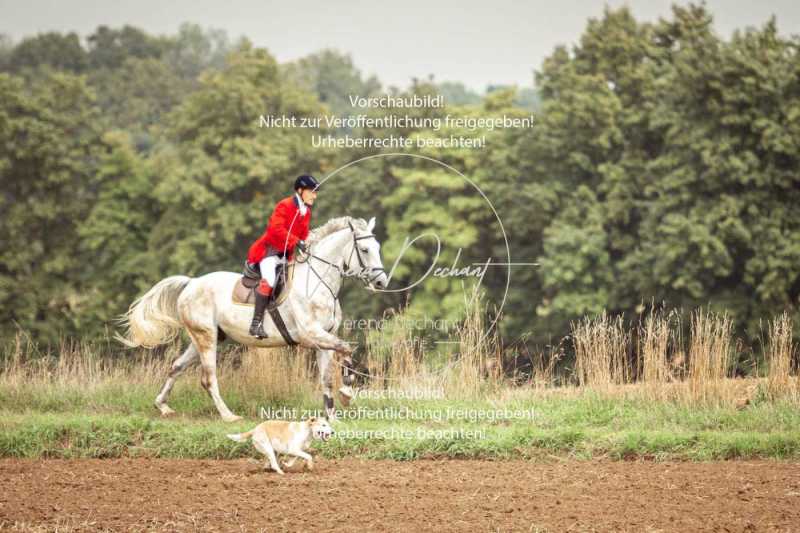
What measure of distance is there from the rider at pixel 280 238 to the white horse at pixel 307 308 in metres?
0.20

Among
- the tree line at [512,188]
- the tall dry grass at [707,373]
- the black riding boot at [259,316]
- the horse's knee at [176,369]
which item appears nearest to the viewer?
the black riding boot at [259,316]

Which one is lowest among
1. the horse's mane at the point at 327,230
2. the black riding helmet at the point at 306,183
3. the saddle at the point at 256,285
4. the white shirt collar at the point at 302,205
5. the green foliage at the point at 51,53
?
the saddle at the point at 256,285

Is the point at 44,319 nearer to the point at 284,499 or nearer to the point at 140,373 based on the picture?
the point at 140,373

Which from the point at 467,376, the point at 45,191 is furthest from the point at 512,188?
the point at 467,376

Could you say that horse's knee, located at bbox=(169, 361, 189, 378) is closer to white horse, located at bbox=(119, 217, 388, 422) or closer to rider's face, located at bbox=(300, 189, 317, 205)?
white horse, located at bbox=(119, 217, 388, 422)

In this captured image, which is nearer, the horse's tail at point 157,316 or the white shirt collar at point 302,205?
the white shirt collar at point 302,205

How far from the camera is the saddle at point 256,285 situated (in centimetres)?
1222

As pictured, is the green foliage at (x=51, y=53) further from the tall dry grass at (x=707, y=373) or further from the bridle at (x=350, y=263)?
the tall dry grass at (x=707, y=373)

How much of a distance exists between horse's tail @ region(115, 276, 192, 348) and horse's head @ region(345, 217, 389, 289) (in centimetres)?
260

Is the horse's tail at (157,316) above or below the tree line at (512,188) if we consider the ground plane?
below

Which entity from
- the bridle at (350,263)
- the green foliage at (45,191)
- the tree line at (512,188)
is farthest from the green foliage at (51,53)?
the bridle at (350,263)

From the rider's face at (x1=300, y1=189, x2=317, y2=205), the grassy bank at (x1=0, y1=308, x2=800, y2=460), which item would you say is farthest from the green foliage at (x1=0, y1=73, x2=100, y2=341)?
the rider's face at (x1=300, y1=189, x2=317, y2=205)

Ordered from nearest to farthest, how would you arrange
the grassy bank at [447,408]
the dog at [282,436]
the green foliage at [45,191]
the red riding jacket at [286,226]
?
the dog at [282,436], the grassy bank at [447,408], the red riding jacket at [286,226], the green foliage at [45,191]

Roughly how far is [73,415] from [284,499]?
16.0ft
